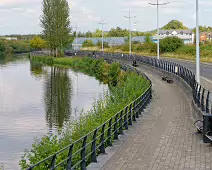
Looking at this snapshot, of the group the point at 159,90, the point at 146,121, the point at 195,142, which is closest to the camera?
the point at 195,142

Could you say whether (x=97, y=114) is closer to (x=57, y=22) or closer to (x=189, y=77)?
(x=189, y=77)

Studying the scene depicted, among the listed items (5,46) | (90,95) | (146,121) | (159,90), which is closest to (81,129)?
(146,121)

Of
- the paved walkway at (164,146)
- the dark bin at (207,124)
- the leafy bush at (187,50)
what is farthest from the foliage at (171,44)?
the dark bin at (207,124)

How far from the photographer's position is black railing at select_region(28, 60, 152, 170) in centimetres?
1227

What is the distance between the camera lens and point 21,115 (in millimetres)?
34875

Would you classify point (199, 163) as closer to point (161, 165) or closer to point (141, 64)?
point (161, 165)

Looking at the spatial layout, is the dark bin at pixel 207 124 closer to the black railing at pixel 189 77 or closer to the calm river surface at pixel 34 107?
the black railing at pixel 189 77

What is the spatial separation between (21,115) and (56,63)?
7191 cm

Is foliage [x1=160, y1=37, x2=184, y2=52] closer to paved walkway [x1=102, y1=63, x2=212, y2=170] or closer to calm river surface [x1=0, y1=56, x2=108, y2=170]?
calm river surface [x1=0, y1=56, x2=108, y2=170]

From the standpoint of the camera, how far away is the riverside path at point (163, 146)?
14.2 metres

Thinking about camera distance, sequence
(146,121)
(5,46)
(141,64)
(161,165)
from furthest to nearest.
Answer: (5,46)
(141,64)
(146,121)
(161,165)

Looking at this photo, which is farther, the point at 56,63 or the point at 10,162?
the point at 56,63

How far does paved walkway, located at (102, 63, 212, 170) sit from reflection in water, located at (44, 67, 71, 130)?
7930 mm

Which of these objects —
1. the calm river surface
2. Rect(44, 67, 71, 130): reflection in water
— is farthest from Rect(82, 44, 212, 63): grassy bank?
the calm river surface
